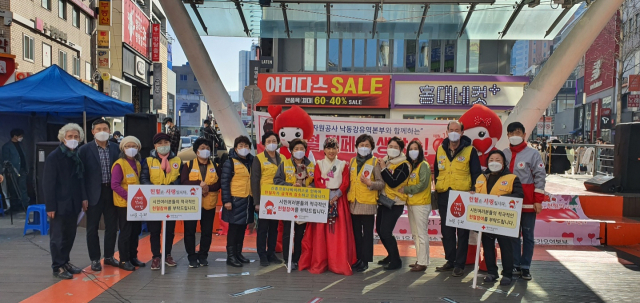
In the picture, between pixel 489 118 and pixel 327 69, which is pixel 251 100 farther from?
pixel 327 69

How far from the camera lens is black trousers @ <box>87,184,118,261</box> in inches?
238

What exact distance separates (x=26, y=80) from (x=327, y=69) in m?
13.7

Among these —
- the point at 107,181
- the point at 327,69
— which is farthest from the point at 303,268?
the point at 327,69

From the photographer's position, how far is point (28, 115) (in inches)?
471

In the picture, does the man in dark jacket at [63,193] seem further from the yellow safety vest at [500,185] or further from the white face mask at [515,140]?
the white face mask at [515,140]

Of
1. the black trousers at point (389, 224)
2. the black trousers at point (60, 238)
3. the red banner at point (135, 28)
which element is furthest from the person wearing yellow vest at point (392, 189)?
the red banner at point (135, 28)

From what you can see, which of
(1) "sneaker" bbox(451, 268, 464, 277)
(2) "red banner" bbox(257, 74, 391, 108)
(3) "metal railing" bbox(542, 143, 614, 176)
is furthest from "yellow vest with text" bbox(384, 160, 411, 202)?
(2) "red banner" bbox(257, 74, 391, 108)

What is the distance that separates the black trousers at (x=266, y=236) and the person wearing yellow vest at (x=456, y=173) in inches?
87.7

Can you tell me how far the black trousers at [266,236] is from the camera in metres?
6.55

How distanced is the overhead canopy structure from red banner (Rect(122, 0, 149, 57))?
2780cm

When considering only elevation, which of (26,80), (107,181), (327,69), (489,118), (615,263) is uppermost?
(327,69)

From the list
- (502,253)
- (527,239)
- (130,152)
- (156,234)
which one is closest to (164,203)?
(156,234)

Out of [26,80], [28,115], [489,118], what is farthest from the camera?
[28,115]

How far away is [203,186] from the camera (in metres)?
6.19
